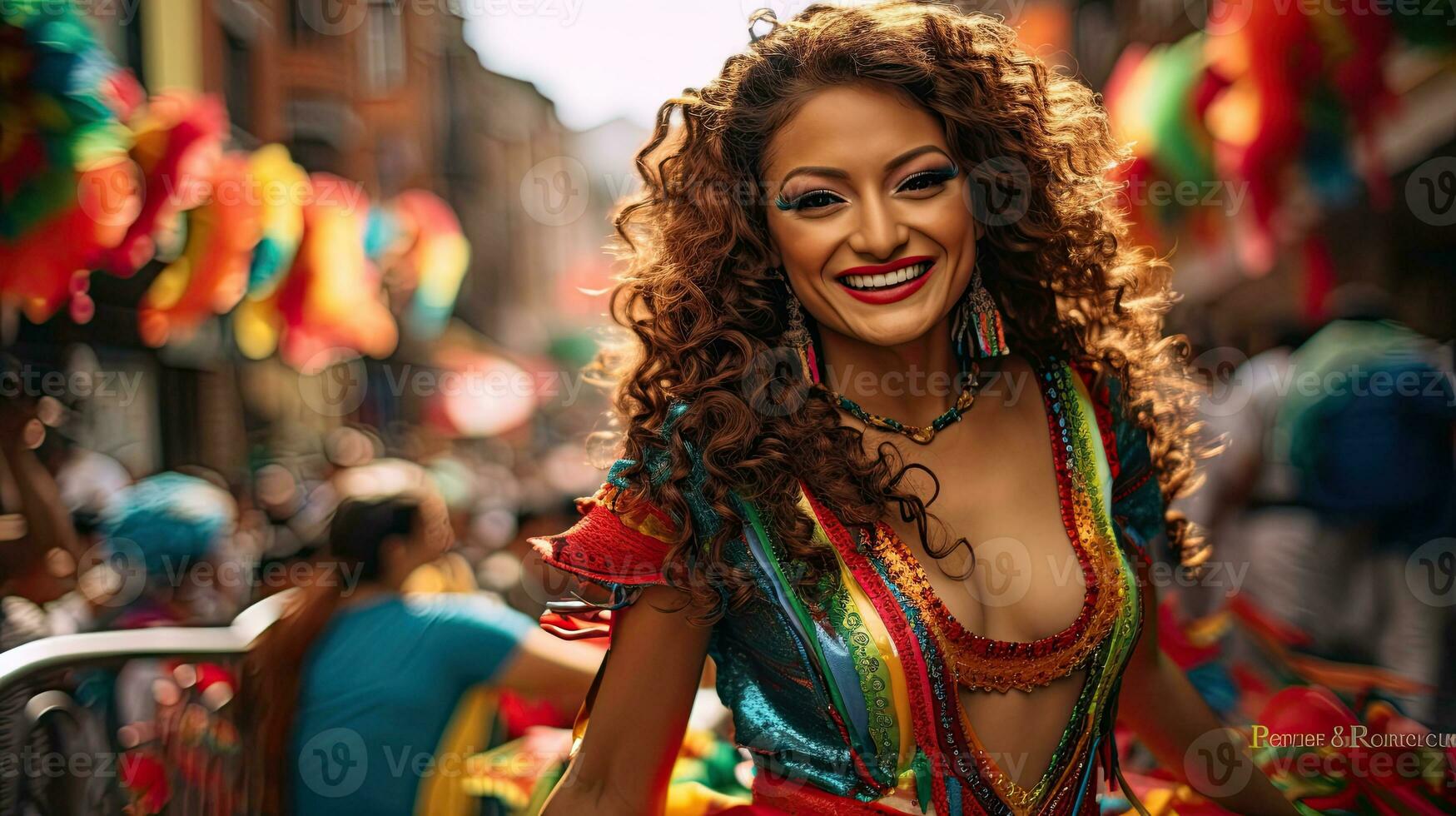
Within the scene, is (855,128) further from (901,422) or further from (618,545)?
(618,545)

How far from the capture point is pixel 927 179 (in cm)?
163

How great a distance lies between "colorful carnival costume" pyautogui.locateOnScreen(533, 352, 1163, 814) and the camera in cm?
156

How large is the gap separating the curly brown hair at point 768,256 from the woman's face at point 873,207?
0.15 feet

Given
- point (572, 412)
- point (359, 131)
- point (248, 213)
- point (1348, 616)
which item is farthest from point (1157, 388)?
point (572, 412)

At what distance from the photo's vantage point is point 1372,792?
201cm

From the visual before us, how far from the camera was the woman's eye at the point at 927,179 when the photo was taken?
162 centimetres

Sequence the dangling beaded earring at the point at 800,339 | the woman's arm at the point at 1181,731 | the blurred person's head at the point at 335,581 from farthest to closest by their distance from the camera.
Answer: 1. the blurred person's head at the point at 335,581
2. the woman's arm at the point at 1181,731
3. the dangling beaded earring at the point at 800,339

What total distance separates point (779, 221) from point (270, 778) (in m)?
2.09

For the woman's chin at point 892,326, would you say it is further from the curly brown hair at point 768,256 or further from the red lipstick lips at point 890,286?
the curly brown hair at point 768,256

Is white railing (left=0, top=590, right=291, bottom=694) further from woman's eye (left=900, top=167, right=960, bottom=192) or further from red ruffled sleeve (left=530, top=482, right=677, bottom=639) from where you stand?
woman's eye (left=900, top=167, right=960, bottom=192)

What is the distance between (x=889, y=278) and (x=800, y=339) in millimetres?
201

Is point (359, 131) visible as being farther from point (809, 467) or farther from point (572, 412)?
point (809, 467)

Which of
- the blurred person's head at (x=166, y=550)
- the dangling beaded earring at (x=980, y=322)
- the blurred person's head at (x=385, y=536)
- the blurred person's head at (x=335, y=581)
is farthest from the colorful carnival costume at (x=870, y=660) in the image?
the blurred person's head at (x=166, y=550)

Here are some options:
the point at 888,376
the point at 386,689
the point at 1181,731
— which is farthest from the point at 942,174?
the point at 386,689
